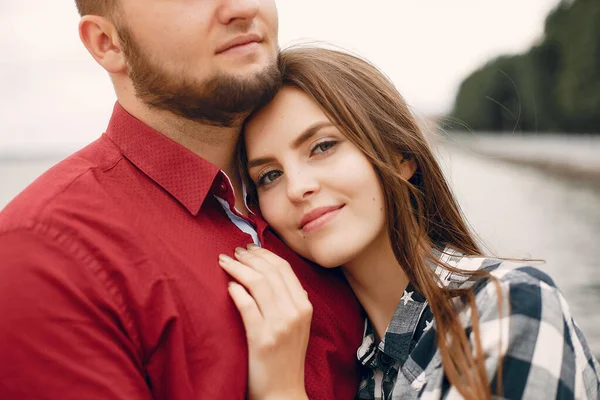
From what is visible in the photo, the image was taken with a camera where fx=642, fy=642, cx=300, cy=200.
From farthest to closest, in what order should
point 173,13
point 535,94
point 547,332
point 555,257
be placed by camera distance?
point 535,94, point 555,257, point 173,13, point 547,332

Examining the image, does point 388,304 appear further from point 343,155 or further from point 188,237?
point 188,237

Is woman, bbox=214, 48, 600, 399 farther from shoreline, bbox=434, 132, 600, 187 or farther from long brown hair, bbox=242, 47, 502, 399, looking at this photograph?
shoreline, bbox=434, 132, 600, 187

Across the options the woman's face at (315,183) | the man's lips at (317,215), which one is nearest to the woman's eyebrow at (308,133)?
the woman's face at (315,183)

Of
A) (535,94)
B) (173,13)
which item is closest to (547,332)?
(173,13)

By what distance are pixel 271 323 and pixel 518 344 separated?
0.75m

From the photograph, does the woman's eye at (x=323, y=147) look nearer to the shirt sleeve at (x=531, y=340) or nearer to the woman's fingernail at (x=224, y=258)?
the woman's fingernail at (x=224, y=258)

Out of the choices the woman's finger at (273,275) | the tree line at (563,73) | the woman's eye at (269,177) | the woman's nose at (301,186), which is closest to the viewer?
the woman's finger at (273,275)

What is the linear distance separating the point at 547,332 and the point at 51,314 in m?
1.36

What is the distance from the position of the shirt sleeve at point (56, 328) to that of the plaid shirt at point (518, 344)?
0.87m

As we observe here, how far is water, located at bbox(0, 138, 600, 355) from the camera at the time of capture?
6.69 meters

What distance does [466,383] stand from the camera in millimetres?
1830

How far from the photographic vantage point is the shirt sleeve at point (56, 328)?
5.46 feet

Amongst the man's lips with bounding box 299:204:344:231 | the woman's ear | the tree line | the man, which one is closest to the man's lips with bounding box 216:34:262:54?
the man

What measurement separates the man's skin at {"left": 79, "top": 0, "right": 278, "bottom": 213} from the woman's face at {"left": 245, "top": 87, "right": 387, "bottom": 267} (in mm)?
149
